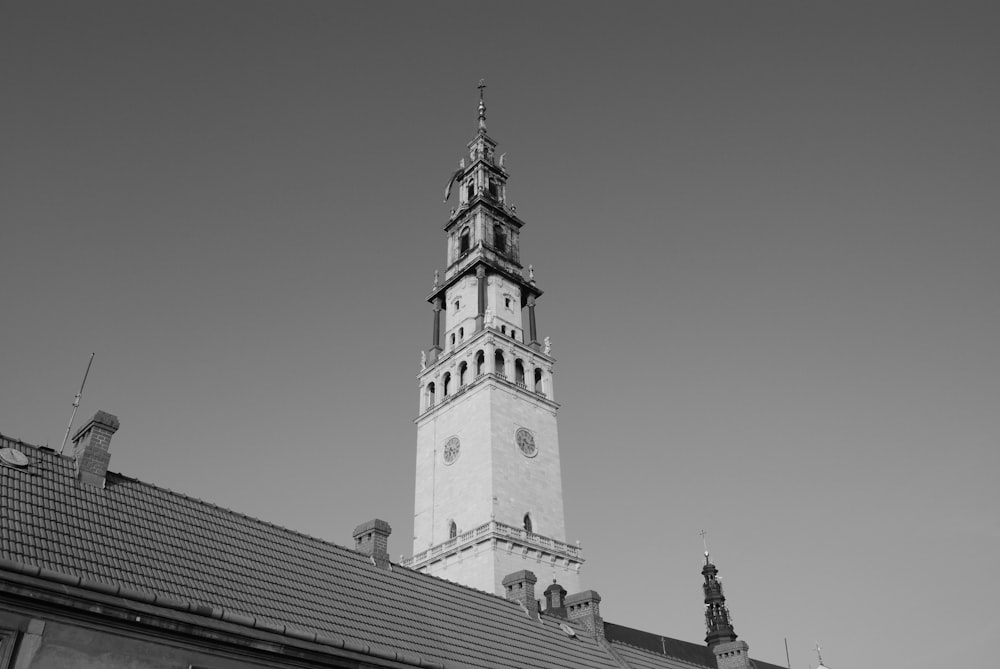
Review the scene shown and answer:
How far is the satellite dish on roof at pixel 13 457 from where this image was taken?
16.3 m

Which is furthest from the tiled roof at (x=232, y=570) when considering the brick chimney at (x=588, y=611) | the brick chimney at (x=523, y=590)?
the brick chimney at (x=588, y=611)

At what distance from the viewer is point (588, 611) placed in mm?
29656

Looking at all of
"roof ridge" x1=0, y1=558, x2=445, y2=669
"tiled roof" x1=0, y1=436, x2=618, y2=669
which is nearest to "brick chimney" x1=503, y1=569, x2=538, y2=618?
"tiled roof" x1=0, y1=436, x2=618, y2=669

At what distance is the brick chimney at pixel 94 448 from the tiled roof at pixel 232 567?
0.24m

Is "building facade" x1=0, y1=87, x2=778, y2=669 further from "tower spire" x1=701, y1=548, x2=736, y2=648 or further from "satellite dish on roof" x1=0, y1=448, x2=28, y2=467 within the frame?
"tower spire" x1=701, y1=548, x2=736, y2=648

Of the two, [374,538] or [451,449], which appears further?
[451,449]

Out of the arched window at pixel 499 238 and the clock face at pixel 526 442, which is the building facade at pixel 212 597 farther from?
the arched window at pixel 499 238

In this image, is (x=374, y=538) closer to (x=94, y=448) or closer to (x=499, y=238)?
(x=94, y=448)

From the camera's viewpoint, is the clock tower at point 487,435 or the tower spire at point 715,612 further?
the tower spire at point 715,612

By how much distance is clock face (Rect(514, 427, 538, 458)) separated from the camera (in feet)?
194

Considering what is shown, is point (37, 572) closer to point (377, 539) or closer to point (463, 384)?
point (377, 539)

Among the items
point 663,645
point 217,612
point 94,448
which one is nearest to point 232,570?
point 217,612

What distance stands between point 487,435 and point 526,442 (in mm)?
3903

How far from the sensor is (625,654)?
2802 cm
